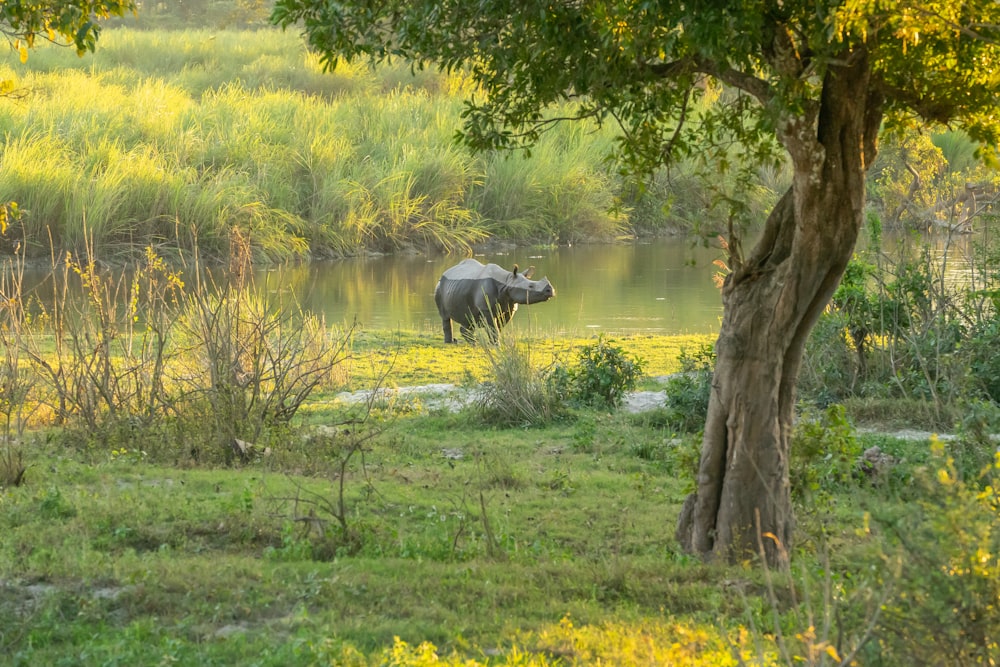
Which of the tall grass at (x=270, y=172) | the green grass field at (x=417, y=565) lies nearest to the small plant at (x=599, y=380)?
the green grass field at (x=417, y=565)

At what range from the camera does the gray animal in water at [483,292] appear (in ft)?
55.2

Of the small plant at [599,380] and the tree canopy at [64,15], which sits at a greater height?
the tree canopy at [64,15]

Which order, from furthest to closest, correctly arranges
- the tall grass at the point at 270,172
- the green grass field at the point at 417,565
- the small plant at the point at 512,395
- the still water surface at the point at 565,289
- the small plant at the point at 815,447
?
1. the tall grass at the point at 270,172
2. the still water surface at the point at 565,289
3. the small plant at the point at 512,395
4. the small plant at the point at 815,447
5. the green grass field at the point at 417,565

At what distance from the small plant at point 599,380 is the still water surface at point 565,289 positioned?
380 cm

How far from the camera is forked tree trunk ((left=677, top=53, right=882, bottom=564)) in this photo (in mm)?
6035

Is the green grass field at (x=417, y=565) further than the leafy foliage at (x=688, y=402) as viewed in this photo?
No

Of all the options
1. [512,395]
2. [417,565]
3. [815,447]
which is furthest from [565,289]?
[417,565]

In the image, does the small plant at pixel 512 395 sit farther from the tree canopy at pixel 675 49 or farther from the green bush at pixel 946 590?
the green bush at pixel 946 590

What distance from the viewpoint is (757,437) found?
6520mm

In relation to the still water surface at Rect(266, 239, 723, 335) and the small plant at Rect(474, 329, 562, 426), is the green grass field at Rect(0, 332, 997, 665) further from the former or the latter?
the still water surface at Rect(266, 239, 723, 335)

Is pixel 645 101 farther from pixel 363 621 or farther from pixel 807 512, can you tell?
pixel 363 621

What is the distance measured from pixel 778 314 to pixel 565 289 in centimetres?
1770

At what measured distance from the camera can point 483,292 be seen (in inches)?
660

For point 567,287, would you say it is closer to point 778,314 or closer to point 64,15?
point 778,314
